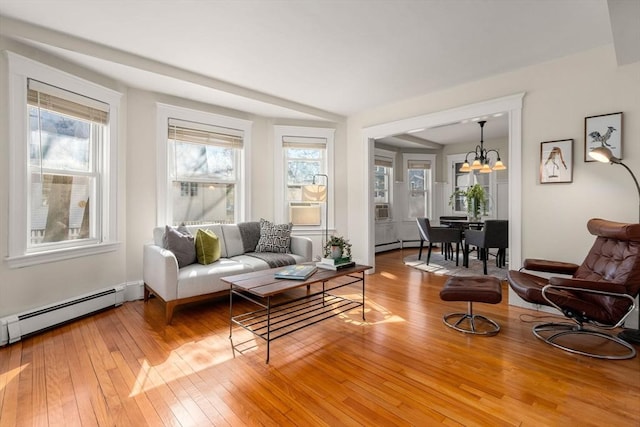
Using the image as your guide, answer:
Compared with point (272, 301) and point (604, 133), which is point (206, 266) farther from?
point (604, 133)

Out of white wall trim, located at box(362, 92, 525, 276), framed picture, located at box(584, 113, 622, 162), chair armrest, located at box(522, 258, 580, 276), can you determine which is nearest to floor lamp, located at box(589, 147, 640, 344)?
framed picture, located at box(584, 113, 622, 162)

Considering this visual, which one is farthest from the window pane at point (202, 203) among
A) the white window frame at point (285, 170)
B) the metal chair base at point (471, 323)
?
the metal chair base at point (471, 323)

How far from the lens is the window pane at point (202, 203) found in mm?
4184

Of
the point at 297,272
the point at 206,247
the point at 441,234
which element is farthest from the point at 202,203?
the point at 441,234

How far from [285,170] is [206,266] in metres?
2.26

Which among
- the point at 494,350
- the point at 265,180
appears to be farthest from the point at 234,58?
the point at 494,350

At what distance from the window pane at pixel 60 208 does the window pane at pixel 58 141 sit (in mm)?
135

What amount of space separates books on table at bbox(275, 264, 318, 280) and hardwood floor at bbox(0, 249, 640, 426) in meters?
0.55

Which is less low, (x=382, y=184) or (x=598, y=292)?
(x=382, y=184)

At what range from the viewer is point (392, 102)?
4.68 m

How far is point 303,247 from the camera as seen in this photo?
4203mm

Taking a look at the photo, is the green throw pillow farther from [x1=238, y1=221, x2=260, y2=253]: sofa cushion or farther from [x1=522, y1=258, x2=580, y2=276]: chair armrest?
[x1=522, y1=258, x2=580, y2=276]: chair armrest

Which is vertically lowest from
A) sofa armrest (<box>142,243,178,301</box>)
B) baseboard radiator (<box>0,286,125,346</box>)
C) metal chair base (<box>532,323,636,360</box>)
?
metal chair base (<box>532,323,636,360</box>)

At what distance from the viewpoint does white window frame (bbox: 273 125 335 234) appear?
5.06 metres
